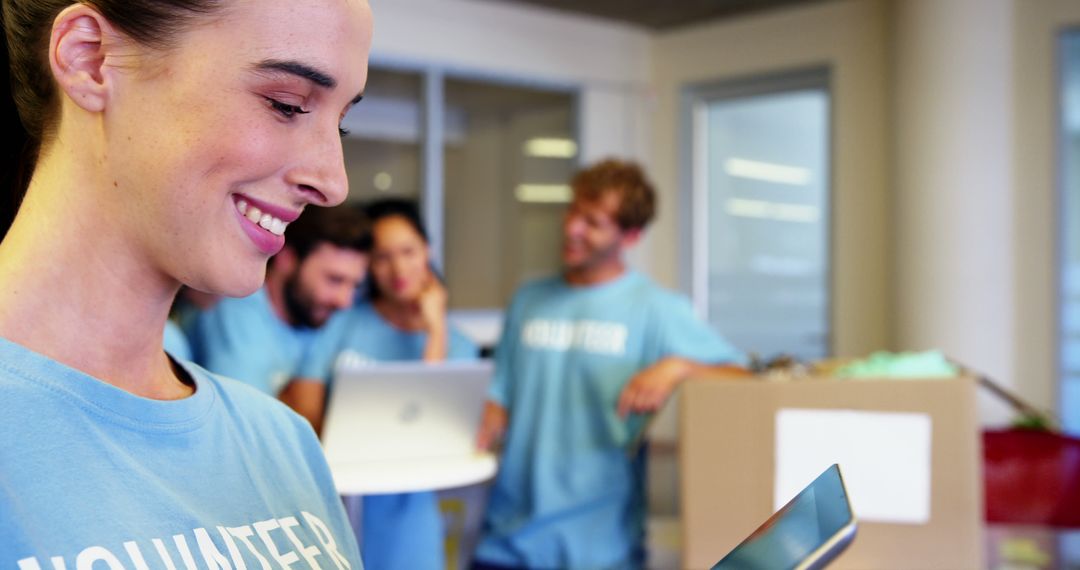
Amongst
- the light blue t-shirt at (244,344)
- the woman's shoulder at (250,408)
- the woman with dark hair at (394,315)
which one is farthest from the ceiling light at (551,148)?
the woman's shoulder at (250,408)

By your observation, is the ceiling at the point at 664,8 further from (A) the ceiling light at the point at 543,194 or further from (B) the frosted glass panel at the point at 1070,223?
(B) the frosted glass panel at the point at 1070,223

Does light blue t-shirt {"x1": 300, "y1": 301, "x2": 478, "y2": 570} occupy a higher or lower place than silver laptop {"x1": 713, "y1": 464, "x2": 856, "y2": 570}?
lower

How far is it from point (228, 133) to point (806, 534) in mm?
434

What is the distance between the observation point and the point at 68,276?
673mm

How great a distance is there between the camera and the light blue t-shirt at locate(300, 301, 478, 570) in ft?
8.43

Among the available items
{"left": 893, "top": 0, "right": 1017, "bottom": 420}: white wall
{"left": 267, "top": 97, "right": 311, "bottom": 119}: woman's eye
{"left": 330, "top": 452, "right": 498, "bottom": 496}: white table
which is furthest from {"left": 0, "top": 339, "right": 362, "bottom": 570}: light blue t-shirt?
{"left": 893, "top": 0, "right": 1017, "bottom": 420}: white wall

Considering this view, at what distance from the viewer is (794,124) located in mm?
5070

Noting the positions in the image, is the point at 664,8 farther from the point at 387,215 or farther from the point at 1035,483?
the point at 1035,483

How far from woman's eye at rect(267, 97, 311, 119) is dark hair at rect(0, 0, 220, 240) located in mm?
70

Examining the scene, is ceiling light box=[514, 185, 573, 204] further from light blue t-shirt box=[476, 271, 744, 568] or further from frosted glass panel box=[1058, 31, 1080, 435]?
light blue t-shirt box=[476, 271, 744, 568]

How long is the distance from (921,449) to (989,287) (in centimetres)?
315

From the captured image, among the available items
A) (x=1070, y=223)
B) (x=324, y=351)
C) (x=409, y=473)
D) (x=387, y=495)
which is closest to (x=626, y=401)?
(x=409, y=473)

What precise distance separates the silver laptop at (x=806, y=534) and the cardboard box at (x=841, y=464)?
70 cm

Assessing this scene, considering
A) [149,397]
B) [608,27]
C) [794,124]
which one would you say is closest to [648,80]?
[608,27]
